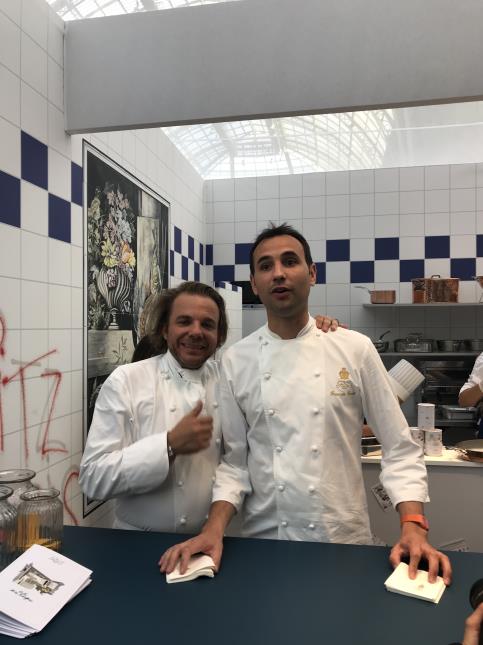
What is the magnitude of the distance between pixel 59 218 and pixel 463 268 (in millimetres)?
3816

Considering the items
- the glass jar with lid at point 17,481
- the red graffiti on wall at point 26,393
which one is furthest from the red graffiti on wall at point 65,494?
the glass jar with lid at point 17,481

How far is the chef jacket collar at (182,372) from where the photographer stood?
172 centimetres

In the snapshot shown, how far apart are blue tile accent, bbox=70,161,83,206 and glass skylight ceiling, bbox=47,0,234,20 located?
718mm

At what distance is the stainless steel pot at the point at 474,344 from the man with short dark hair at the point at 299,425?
3.32 m

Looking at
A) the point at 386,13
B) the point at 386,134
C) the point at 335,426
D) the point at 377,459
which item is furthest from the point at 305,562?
the point at 386,134

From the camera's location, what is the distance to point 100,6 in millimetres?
Answer: 2697

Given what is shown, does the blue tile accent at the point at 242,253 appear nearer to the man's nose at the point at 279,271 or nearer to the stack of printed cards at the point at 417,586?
the man's nose at the point at 279,271

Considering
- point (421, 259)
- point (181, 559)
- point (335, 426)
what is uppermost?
point (421, 259)

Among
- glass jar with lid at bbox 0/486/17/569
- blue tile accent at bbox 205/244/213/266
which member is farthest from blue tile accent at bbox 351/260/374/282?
glass jar with lid at bbox 0/486/17/569

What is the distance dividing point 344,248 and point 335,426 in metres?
3.75

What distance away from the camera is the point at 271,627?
100 cm

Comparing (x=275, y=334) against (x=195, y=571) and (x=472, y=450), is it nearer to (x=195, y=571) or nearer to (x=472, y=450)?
(x=195, y=571)

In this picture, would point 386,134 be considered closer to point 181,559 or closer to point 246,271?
point 246,271

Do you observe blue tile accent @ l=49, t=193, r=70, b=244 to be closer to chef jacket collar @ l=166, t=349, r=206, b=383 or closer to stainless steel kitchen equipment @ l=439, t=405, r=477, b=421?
chef jacket collar @ l=166, t=349, r=206, b=383
